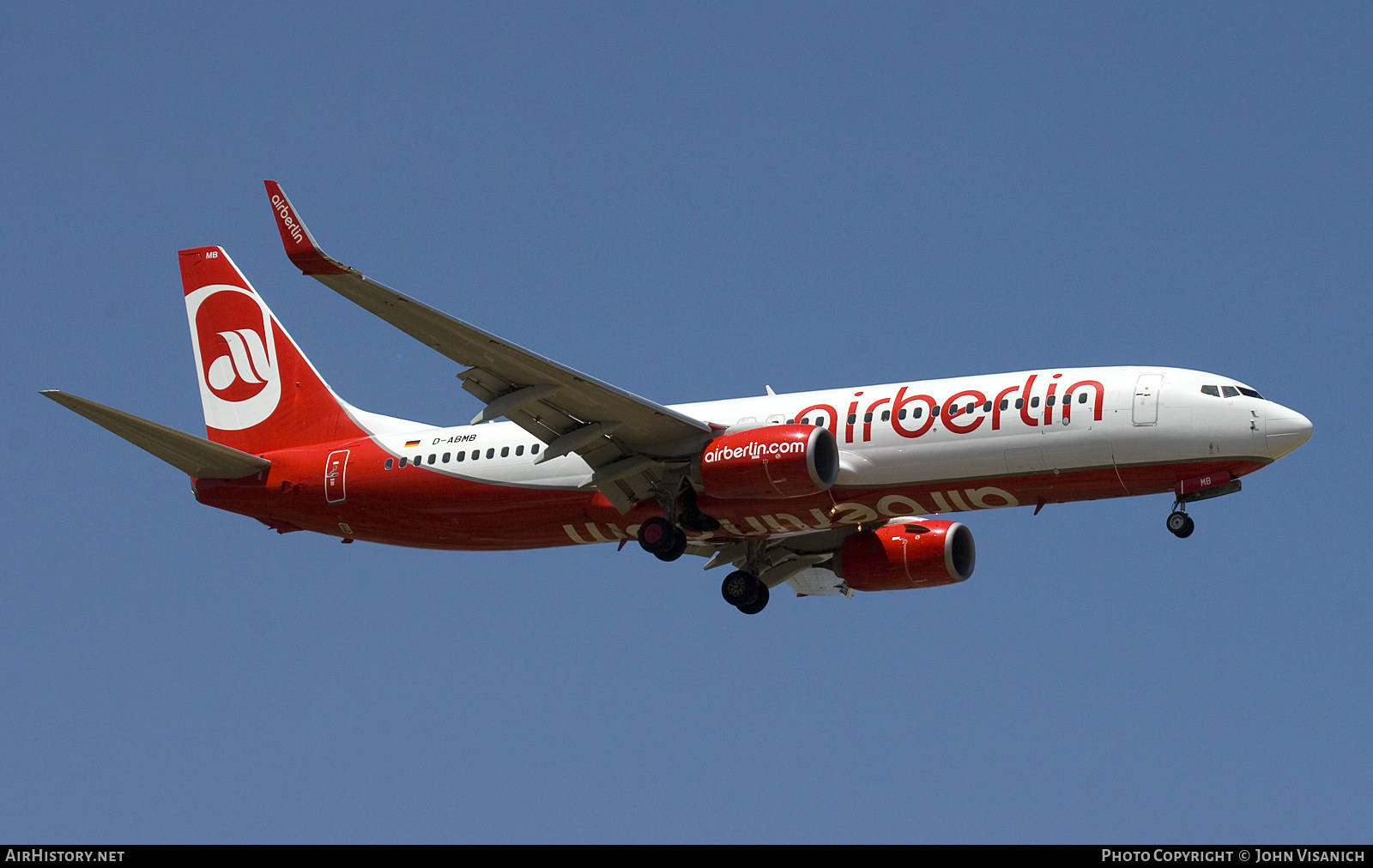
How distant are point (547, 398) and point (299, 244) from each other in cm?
748

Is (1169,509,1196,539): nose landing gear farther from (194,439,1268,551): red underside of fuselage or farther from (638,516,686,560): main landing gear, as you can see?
(638,516,686,560): main landing gear

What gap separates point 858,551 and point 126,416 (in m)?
17.2

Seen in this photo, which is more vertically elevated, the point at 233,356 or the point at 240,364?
the point at 233,356

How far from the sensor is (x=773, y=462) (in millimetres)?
38250

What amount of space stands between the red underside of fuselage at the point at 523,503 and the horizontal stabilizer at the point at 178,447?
0.33 metres

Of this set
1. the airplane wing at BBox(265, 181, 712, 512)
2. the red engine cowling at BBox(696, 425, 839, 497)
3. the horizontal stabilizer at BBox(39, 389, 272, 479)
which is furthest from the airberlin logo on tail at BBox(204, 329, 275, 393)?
the red engine cowling at BBox(696, 425, 839, 497)

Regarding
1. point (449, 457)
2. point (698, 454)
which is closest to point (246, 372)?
point (449, 457)

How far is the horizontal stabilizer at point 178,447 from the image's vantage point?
39.5 meters

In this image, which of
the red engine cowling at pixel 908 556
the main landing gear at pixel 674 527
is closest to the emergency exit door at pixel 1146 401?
the red engine cowling at pixel 908 556

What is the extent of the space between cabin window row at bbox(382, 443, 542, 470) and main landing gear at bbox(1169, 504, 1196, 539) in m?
14.1

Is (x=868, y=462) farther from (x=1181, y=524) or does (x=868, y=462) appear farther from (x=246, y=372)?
(x=246, y=372)

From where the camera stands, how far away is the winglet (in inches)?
1304
